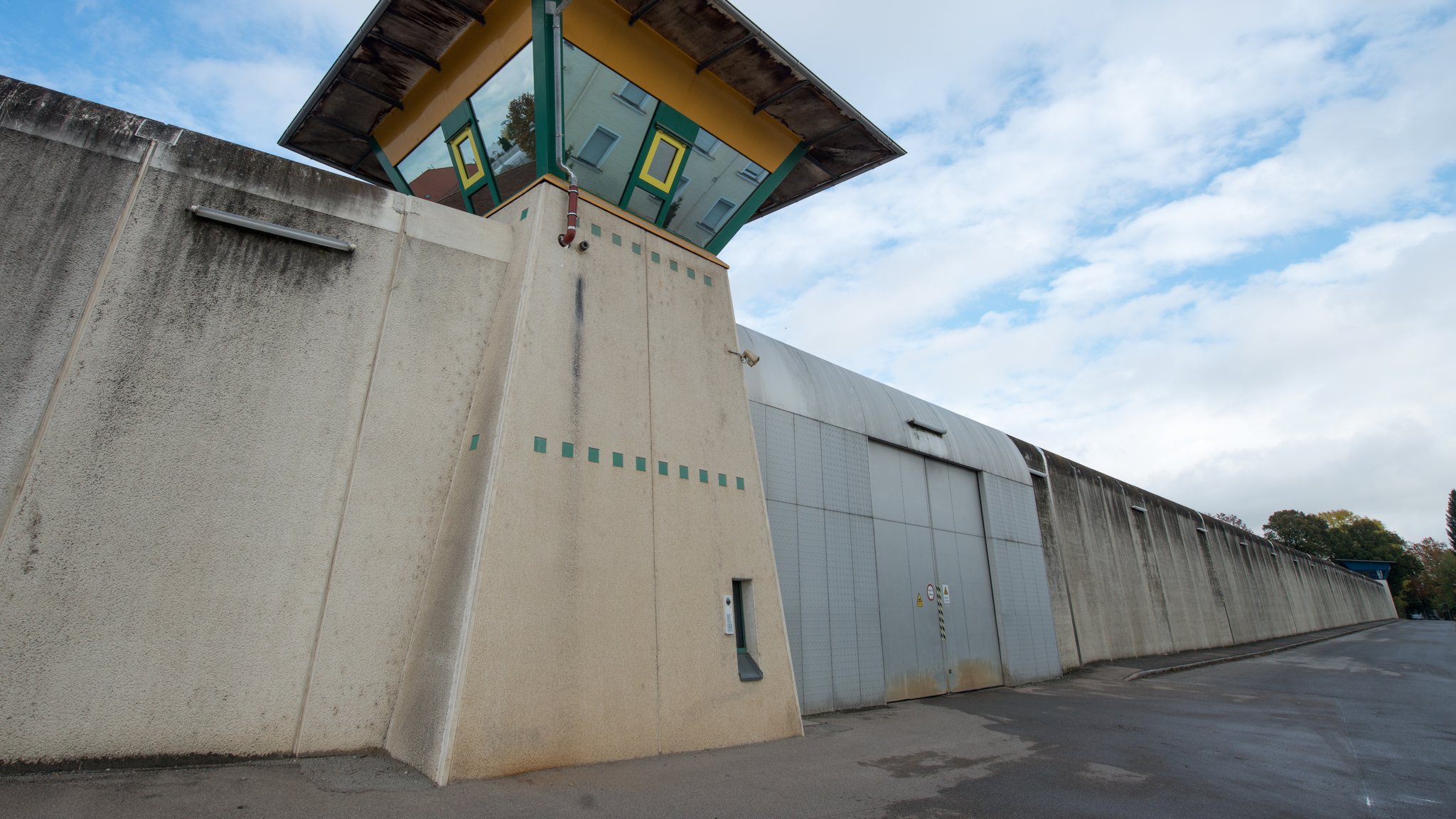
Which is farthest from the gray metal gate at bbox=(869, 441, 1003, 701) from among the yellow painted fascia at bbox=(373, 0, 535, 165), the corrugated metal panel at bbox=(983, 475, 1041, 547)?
the yellow painted fascia at bbox=(373, 0, 535, 165)

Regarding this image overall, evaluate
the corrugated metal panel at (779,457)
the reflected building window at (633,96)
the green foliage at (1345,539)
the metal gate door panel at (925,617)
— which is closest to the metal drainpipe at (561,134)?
the reflected building window at (633,96)

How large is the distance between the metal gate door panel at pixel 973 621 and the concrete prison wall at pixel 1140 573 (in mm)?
3457

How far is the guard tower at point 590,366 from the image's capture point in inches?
252

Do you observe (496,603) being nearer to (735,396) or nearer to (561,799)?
(561,799)

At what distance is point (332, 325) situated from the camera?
6.87 m

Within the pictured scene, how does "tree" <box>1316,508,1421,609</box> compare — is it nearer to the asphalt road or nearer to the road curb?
the road curb

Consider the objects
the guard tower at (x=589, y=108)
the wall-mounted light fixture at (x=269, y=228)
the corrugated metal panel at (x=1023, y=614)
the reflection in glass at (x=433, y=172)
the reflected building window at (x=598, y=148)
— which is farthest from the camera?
the corrugated metal panel at (x=1023, y=614)

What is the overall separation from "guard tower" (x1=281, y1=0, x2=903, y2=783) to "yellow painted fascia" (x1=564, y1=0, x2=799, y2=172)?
0.10 ft

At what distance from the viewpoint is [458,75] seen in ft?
29.8

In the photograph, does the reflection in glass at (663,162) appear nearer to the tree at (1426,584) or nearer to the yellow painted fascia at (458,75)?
the yellow painted fascia at (458,75)

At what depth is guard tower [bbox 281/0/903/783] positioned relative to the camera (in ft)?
21.0

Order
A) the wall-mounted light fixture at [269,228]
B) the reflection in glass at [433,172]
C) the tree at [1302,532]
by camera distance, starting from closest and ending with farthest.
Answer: the wall-mounted light fixture at [269,228]
the reflection in glass at [433,172]
the tree at [1302,532]

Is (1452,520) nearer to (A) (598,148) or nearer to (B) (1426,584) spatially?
(B) (1426,584)

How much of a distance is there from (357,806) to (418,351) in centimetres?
429
